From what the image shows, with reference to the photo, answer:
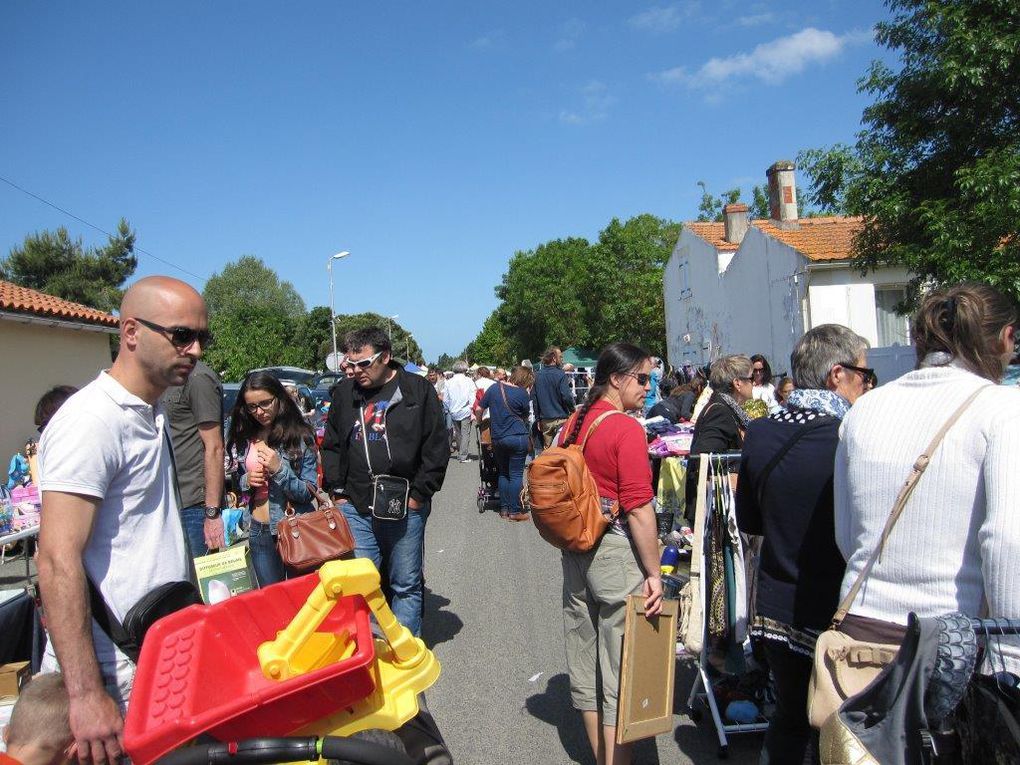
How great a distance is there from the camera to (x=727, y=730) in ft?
13.0

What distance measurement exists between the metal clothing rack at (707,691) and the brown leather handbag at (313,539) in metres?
1.89

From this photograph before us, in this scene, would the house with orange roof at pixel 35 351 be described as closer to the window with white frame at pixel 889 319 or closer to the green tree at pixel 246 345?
the green tree at pixel 246 345

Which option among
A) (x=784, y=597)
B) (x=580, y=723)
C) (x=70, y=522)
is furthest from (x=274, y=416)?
(x=784, y=597)

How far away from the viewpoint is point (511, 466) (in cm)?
1023

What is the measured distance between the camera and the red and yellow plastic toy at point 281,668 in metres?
1.88

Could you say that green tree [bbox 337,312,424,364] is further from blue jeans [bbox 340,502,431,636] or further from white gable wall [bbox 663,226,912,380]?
blue jeans [bbox 340,502,431,636]

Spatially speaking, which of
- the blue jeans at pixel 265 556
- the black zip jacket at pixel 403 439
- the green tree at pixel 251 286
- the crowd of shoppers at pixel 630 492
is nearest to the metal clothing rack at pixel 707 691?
the crowd of shoppers at pixel 630 492

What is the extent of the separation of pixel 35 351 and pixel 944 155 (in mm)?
17468

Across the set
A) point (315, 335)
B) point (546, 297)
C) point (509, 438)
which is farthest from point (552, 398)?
point (315, 335)

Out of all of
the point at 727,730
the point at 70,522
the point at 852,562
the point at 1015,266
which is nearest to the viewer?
the point at 70,522

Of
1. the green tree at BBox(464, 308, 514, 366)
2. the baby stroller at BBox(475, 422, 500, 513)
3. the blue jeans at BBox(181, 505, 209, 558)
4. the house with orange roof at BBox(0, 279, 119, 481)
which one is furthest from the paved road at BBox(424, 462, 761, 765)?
the green tree at BBox(464, 308, 514, 366)

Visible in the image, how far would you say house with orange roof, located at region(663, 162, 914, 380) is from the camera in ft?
69.3

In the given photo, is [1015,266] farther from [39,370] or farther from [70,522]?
[39,370]

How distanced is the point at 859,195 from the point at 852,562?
13350 mm
